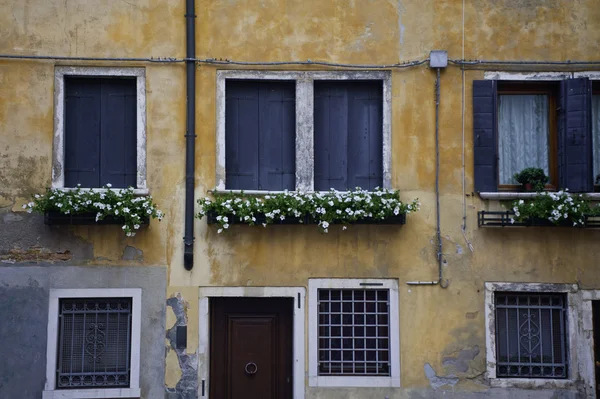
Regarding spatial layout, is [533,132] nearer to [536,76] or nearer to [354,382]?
[536,76]

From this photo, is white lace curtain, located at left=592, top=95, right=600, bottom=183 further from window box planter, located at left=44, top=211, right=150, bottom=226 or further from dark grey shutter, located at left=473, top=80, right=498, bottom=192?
window box planter, located at left=44, top=211, right=150, bottom=226

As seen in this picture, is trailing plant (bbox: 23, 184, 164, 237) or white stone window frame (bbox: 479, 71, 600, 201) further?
white stone window frame (bbox: 479, 71, 600, 201)

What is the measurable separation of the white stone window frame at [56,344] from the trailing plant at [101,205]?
70 centimetres

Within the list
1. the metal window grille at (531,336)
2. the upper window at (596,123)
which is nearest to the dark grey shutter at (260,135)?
the metal window grille at (531,336)

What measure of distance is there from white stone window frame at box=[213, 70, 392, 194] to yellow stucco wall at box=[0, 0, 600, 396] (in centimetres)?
9

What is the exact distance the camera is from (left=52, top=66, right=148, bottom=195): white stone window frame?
8062 millimetres

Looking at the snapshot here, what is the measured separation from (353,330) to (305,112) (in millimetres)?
2505

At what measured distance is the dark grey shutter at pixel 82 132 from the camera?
8234 mm

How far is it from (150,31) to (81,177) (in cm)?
182

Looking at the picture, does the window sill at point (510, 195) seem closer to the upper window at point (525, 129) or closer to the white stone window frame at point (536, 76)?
the white stone window frame at point (536, 76)

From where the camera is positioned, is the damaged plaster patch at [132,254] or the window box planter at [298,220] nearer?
the window box planter at [298,220]

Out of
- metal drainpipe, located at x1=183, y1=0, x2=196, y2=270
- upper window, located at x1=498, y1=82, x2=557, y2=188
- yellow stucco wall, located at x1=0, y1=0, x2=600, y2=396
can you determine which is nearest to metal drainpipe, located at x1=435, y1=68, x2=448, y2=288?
yellow stucco wall, located at x1=0, y1=0, x2=600, y2=396

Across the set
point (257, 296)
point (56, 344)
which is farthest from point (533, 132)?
point (56, 344)

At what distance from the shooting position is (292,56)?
827 centimetres
